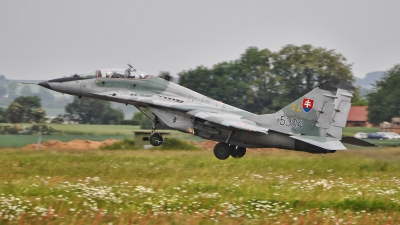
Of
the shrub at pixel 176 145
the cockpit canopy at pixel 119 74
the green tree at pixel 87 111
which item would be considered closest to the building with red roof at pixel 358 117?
the green tree at pixel 87 111

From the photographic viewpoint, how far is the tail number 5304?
19.7 meters

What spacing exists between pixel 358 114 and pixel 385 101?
9.14ft

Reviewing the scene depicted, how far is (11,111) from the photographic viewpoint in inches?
1917

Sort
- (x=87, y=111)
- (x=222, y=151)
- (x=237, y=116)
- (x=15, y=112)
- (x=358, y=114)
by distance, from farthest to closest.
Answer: (x=87, y=111) → (x=358, y=114) → (x=15, y=112) → (x=222, y=151) → (x=237, y=116)

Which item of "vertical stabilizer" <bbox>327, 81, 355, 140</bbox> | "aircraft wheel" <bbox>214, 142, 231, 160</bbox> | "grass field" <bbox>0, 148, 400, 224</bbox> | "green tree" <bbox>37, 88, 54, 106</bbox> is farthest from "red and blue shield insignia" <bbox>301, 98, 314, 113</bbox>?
"green tree" <bbox>37, 88, 54, 106</bbox>

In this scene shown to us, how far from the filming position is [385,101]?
5419cm

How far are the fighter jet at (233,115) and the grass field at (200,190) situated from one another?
73cm

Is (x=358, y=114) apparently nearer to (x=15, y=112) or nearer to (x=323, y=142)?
(x=15, y=112)

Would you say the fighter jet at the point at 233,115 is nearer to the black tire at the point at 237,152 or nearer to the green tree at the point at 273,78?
the black tire at the point at 237,152

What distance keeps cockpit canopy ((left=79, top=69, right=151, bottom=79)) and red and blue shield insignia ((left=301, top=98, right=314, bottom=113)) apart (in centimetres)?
546

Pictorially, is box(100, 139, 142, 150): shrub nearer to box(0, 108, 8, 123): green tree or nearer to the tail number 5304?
the tail number 5304

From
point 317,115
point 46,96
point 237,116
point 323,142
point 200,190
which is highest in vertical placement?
point 317,115

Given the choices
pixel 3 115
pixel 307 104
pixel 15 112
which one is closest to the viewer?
pixel 307 104

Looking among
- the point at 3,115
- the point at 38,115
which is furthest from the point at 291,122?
the point at 3,115
